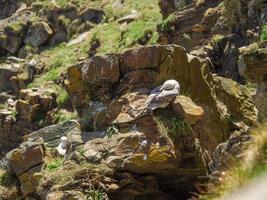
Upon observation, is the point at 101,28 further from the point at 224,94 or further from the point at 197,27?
the point at 224,94

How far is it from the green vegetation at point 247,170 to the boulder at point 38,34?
130 feet

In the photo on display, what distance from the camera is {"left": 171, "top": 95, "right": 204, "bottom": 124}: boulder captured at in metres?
16.6

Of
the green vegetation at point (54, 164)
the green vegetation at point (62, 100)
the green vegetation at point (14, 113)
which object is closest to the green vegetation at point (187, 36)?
the green vegetation at point (62, 100)

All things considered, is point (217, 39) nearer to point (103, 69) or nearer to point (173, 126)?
point (103, 69)

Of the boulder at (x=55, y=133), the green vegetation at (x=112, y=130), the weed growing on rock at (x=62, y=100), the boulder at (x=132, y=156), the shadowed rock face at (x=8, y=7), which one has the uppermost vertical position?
the green vegetation at (x=112, y=130)

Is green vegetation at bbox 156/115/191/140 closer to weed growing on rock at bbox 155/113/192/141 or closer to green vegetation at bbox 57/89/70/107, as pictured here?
weed growing on rock at bbox 155/113/192/141

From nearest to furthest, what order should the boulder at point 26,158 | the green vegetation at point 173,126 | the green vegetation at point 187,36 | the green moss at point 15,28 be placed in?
1. the green vegetation at point 173,126
2. the boulder at point 26,158
3. the green vegetation at point 187,36
4. the green moss at point 15,28

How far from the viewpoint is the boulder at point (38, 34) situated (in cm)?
4791

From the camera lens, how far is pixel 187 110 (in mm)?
16688

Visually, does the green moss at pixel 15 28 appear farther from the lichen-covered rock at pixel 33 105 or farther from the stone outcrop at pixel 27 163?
the stone outcrop at pixel 27 163

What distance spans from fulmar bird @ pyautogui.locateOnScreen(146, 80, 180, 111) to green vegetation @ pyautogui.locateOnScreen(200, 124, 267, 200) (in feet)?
23.4

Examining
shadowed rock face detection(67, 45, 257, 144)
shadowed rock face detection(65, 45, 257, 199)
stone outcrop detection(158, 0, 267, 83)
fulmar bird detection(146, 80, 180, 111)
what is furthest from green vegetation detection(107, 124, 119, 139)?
stone outcrop detection(158, 0, 267, 83)

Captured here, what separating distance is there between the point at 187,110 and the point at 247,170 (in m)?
7.84

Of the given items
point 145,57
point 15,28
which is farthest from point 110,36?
point 145,57
